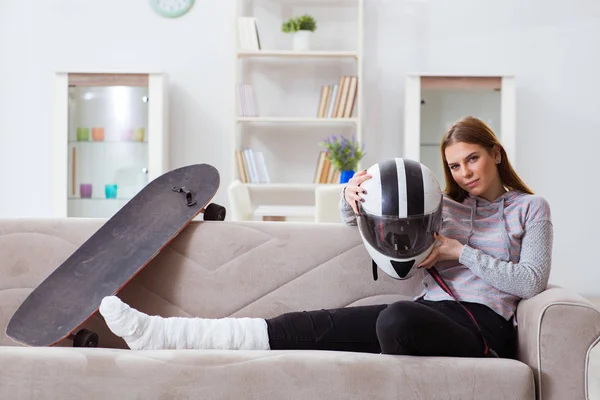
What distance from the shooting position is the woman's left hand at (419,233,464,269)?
181 cm

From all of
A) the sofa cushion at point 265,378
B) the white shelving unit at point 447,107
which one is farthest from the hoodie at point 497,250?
the white shelving unit at point 447,107

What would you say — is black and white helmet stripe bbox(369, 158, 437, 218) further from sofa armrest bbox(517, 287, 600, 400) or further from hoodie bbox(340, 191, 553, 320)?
sofa armrest bbox(517, 287, 600, 400)

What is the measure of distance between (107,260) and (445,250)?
92 centimetres

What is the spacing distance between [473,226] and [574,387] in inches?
21.7

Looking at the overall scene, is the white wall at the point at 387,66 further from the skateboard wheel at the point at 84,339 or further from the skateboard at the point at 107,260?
the skateboard wheel at the point at 84,339

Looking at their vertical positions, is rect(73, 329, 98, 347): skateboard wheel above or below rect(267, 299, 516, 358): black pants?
below

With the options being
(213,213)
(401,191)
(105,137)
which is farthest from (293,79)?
(401,191)

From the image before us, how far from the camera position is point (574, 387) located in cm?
154

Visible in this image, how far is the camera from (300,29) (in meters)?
4.88

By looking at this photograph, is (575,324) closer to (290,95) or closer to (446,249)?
(446,249)

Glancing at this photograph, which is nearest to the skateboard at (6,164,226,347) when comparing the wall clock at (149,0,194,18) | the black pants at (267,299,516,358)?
the black pants at (267,299,516,358)

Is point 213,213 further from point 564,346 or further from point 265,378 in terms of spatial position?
point 564,346

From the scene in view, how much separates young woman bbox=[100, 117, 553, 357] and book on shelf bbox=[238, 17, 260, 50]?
304 centimetres

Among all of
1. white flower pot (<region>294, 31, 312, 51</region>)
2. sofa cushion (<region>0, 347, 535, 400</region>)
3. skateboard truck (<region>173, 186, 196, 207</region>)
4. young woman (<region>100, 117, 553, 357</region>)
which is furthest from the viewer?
A: white flower pot (<region>294, 31, 312, 51</region>)
